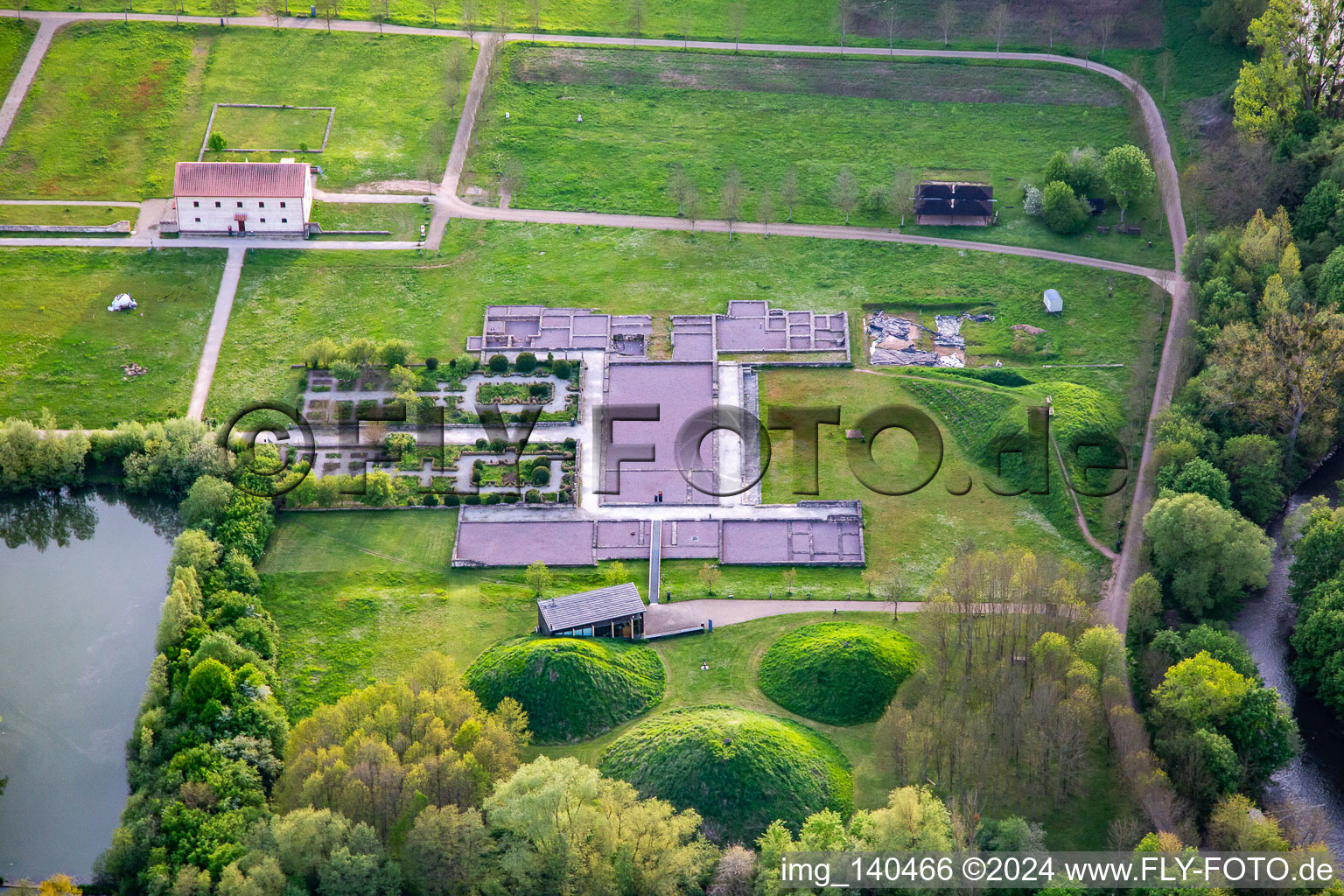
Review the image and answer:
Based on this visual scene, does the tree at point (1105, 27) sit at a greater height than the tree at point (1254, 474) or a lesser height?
greater

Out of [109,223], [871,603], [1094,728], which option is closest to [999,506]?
[871,603]

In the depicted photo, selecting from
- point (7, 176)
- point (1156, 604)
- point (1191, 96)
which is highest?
point (1191, 96)

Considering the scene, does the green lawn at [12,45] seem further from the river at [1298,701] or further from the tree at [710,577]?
the river at [1298,701]

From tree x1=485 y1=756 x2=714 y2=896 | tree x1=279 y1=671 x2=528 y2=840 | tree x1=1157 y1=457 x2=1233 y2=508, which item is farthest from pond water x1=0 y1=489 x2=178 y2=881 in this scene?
tree x1=1157 y1=457 x2=1233 y2=508

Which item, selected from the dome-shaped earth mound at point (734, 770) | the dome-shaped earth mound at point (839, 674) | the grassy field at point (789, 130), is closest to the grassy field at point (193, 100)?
the grassy field at point (789, 130)

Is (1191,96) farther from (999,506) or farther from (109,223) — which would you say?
(109,223)

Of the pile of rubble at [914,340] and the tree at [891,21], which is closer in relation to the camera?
the pile of rubble at [914,340]

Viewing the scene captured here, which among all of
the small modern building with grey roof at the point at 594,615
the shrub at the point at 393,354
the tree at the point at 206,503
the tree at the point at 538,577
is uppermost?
the shrub at the point at 393,354

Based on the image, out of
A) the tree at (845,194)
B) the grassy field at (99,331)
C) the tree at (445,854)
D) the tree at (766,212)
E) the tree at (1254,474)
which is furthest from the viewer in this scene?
the tree at (845,194)
